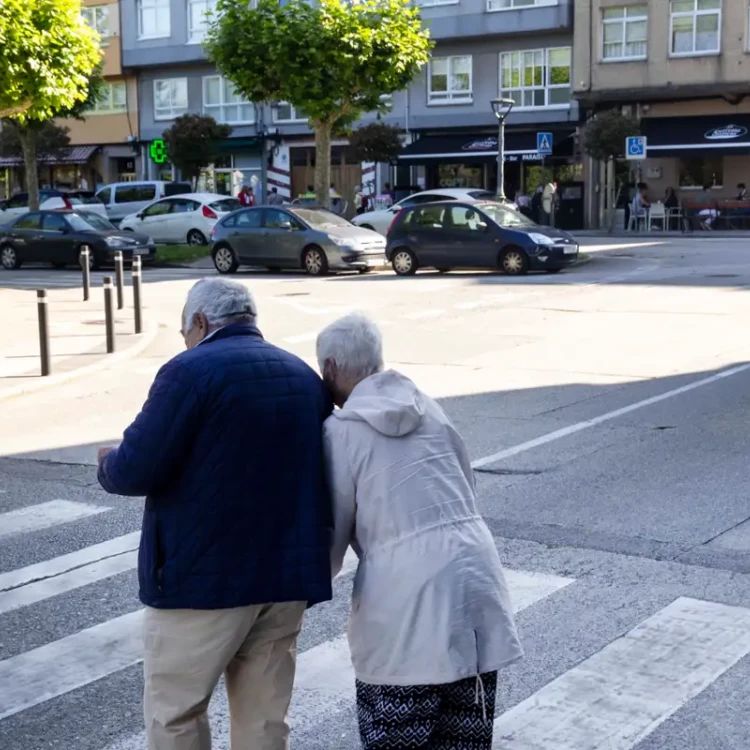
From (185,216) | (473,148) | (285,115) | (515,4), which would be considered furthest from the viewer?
(285,115)

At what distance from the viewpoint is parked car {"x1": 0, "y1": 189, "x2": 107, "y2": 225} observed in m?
39.7

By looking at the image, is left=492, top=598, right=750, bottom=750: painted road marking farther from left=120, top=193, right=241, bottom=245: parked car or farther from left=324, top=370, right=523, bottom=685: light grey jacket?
left=120, top=193, right=241, bottom=245: parked car

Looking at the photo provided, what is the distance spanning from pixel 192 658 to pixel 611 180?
139ft

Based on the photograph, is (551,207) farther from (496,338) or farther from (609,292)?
(496,338)

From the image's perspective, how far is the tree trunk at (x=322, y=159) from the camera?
1257 inches

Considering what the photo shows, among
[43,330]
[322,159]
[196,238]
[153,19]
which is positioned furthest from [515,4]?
[43,330]

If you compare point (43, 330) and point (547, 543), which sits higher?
point (43, 330)

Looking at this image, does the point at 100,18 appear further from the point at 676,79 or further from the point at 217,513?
the point at 217,513

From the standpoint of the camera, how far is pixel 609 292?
68.7 ft

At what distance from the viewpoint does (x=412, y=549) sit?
3.33 m

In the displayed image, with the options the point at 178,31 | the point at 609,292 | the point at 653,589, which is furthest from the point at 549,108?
the point at 653,589

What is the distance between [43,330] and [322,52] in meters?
18.7

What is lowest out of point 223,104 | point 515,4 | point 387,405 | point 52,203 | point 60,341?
point 60,341

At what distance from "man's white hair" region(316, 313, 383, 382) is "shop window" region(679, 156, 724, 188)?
137ft
